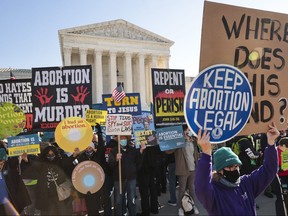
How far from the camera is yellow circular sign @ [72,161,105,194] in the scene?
4.53 meters

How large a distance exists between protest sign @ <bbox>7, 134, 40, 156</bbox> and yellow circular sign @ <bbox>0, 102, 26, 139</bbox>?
0.35 meters

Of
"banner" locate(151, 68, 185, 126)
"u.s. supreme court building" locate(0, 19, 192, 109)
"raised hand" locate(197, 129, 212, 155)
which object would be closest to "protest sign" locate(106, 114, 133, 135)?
"banner" locate(151, 68, 185, 126)

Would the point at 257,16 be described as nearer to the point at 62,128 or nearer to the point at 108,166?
the point at 62,128

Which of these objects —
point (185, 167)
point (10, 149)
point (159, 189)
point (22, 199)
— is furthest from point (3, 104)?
point (159, 189)

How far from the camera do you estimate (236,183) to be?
2.19 m

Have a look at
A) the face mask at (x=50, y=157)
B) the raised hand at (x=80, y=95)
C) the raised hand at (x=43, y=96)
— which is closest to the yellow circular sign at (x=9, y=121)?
the raised hand at (x=43, y=96)

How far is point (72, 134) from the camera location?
4.73 metres

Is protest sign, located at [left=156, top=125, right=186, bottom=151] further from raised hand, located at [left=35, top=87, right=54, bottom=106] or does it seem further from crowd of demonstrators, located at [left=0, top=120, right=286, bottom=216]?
raised hand, located at [left=35, top=87, right=54, bottom=106]

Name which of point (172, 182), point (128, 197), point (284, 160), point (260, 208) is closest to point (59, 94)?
point (128, 197)

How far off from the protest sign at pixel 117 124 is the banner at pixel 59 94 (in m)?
0.46

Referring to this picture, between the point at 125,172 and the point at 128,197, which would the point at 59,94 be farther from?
the point at 128,197

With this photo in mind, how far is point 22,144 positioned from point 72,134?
1.02 metres

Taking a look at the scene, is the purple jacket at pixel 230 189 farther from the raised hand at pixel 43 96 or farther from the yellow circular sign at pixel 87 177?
the raised hand at pixel 43 96

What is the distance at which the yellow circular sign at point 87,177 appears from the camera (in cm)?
453
